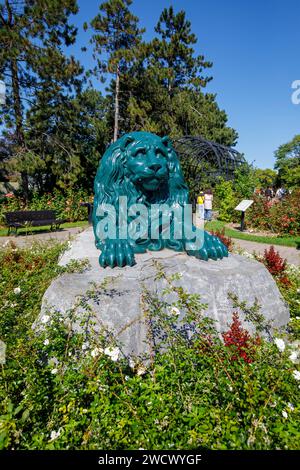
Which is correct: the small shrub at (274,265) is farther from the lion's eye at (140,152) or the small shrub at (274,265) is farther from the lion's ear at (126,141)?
the lion's ear at (126,141)

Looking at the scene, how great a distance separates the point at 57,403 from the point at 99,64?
15.8 meters

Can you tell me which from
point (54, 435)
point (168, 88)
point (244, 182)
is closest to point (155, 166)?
point (54, 435)

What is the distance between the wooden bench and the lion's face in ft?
21.9

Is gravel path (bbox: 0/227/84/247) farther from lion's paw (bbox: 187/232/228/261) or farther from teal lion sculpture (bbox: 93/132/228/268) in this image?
lion's paw (bbox: 187/232/228/261)

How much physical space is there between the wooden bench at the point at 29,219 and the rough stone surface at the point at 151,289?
21.0 feet

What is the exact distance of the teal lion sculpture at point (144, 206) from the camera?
3.04 metres

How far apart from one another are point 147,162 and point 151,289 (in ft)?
4.37

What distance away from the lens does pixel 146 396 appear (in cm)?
154

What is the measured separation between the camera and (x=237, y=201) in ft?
40.8

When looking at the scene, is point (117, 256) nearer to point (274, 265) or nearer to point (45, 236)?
point (274, 265)

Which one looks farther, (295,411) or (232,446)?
(295,411)

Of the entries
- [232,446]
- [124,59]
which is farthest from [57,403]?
[124,59]

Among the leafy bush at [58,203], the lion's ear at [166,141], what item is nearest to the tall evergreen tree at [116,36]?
the leafy bush at [58,203]
